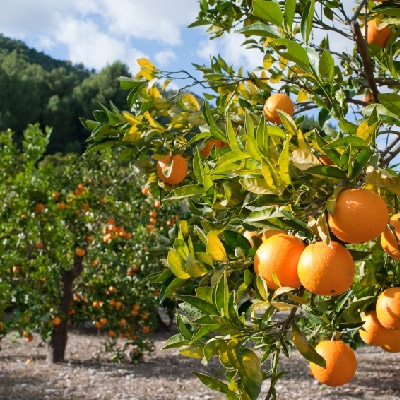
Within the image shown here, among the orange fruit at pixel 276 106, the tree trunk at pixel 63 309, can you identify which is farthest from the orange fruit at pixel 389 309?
the tree trunk at pixel 63 309

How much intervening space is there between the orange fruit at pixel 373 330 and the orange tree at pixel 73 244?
4.30 meters

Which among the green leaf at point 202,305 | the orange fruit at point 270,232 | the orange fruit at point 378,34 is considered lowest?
the green leaf at point 202,305

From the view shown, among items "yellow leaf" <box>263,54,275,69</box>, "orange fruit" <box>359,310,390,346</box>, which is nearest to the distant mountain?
"yellow leaf" <box>263,54,275,69</box>

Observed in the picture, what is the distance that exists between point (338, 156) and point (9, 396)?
544 centimetres

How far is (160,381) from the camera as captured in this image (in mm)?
6477

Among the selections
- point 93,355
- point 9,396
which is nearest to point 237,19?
point 9,396

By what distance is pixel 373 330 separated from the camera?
1.57 metres

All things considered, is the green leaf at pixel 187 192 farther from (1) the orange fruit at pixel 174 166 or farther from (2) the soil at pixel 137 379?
(2) the soil at pixel 137 379

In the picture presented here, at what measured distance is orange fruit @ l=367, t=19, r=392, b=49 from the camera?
6.77 feet

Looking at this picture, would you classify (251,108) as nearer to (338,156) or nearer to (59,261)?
(338,156)

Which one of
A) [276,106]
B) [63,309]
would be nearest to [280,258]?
[276,106]

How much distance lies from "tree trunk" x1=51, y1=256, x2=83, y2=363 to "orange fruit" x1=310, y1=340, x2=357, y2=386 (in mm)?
6063

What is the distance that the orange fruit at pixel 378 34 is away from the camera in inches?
81.3

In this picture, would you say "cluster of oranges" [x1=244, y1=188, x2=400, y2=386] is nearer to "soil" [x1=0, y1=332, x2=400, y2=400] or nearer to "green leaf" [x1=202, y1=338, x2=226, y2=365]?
"green leaf" [x1=202, y1=338, x2=226, y2=365]
